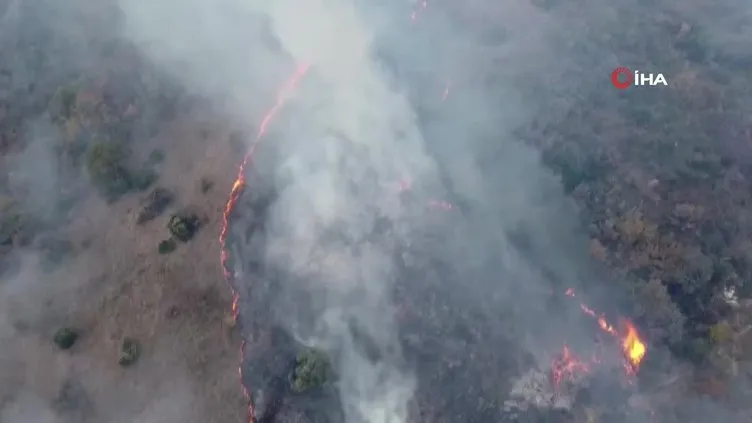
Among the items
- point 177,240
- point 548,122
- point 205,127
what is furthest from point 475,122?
point 177,240

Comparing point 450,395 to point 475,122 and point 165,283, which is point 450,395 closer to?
point 165,283

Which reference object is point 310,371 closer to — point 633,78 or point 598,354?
point 598,354

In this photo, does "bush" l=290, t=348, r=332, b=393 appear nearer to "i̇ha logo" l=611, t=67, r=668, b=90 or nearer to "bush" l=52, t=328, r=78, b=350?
"bush" l=52, t=328, r=78, b=350

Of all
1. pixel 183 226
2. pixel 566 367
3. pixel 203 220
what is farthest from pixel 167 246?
pixel 566 367

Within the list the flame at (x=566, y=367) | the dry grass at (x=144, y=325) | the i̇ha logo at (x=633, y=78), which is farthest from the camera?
the i̇ha logo at (x=633, y=78)

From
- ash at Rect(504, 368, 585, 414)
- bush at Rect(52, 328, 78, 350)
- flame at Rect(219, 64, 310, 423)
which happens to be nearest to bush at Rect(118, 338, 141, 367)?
bush at Rect(52, 328, 78, 350)

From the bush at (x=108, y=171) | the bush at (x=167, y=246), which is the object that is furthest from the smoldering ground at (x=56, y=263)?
the bush at (x=167, y=246)

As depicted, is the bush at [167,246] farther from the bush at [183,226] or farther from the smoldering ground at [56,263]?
the smoldering ground at [56,263]
